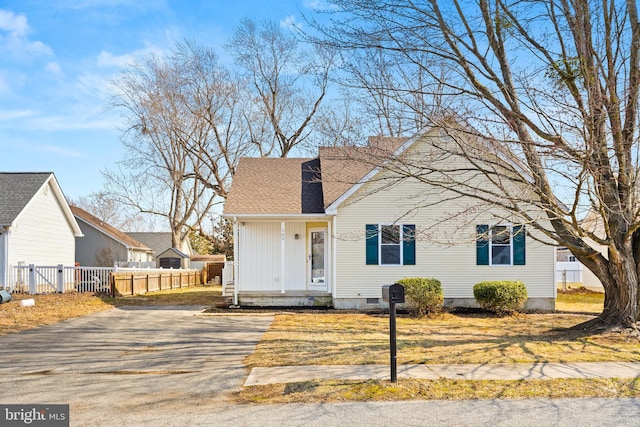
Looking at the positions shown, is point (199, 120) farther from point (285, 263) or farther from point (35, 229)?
point (285, 263)

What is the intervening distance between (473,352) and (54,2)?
38.0ft

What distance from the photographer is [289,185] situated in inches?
696

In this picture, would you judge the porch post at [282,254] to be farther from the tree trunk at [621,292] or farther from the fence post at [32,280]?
the fence post at [32,280]

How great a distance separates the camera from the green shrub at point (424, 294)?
14008mm

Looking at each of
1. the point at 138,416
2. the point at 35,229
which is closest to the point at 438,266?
the point at 138,416

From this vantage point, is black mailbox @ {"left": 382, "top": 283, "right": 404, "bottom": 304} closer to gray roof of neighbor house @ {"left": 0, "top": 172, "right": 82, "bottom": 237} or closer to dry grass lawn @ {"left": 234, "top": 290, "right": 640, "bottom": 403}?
dry grass lawn @ {"left": 234, "top": 290, "right": 640, "bottom": 403}

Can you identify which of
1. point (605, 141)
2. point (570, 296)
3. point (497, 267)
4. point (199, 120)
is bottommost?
point (570, 296)

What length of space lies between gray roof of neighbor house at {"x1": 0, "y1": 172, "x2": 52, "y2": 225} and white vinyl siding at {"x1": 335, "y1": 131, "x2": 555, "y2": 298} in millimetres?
14691

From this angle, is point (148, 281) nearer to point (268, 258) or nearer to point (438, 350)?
point (268, 258)

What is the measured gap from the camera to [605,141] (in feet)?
30.4

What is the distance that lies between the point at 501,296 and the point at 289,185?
7.77m

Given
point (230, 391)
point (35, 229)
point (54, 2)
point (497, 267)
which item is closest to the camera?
point (230, 391)

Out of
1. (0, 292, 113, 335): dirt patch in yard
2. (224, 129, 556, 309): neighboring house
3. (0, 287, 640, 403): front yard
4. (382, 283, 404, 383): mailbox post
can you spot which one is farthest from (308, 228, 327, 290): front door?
(382, 283, 404, 383): mailbox post

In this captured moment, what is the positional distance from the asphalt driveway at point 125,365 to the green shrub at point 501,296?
6251mm
